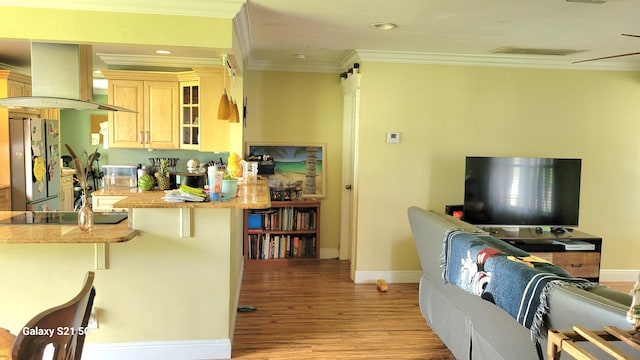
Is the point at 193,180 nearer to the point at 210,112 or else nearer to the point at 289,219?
the point at 210,112

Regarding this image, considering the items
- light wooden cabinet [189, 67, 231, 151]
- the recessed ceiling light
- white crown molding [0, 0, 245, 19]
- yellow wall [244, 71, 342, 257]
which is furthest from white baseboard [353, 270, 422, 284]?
white crown molding [0, 0, 245, 19]

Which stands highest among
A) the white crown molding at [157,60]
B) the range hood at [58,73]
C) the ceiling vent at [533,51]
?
the ceiling vent at [533,51]

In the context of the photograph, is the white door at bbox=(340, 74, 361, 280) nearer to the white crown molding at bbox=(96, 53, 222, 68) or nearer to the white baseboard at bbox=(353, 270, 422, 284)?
the white baseboard at bbox=(353, 270, 422, 284)

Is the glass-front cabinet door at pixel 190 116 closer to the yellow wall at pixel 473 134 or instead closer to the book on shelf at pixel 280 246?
the book on shelf at pixel 280 246

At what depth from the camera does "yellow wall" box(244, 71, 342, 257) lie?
5535 millimetres

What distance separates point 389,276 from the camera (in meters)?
4.84

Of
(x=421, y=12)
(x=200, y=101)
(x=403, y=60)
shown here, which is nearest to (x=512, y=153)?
(x=403, y=60)

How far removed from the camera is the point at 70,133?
8680 millimetres

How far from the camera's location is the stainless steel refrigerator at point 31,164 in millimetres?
5082

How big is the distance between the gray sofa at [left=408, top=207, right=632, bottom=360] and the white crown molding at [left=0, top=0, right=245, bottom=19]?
1.92 m

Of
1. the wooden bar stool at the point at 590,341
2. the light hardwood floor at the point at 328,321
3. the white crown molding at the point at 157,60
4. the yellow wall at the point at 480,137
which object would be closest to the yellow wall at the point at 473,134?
the yellow wall at the point at 480,137

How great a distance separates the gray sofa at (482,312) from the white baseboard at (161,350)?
1.47 meters

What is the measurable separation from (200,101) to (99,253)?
7.60ft

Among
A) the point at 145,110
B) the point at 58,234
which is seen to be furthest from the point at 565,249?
the point at 145,110
